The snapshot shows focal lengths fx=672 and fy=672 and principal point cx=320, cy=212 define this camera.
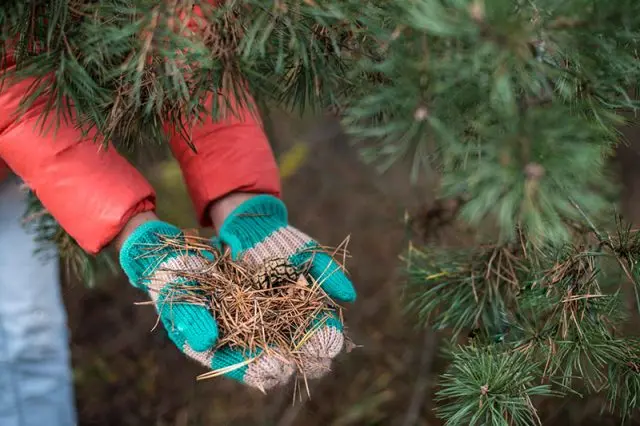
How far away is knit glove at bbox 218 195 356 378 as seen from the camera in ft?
2.34

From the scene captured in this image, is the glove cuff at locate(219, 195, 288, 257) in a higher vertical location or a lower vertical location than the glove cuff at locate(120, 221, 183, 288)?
lower

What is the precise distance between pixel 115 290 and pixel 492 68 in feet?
4.59

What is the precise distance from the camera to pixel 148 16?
0.55 meters

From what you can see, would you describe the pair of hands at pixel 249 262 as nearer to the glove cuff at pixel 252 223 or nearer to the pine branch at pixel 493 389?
the glove cuff at pixel 252 223

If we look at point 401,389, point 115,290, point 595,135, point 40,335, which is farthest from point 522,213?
point 115,290

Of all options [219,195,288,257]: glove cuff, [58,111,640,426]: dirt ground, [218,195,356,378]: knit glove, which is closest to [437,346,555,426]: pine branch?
[218,195,356,378]: knit glove

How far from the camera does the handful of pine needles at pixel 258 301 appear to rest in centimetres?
71

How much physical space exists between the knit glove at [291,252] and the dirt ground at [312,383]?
1.94ft

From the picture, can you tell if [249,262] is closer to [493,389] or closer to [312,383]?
[493,389]

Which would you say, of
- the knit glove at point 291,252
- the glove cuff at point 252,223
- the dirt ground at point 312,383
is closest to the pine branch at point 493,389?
the knit glove at point 291,252

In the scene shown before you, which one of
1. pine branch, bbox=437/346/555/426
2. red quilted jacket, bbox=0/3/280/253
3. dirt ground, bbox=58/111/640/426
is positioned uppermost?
red quilted jacket, bbox=0/3/280/253

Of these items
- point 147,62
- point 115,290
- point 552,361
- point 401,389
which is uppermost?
point 147,62

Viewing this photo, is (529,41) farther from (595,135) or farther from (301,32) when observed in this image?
(301,32)

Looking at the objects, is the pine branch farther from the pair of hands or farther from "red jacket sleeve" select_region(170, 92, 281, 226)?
"red jacket sleeve" select_region(170, 92, 281, 226)
